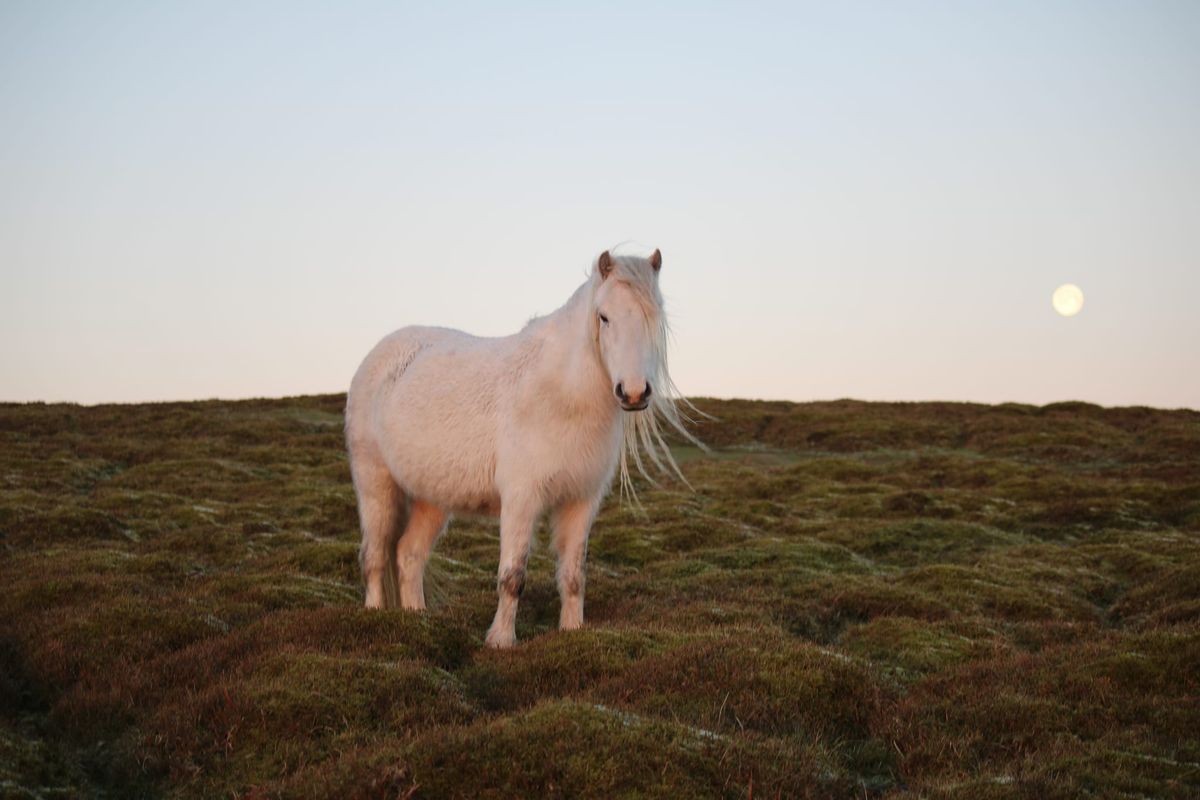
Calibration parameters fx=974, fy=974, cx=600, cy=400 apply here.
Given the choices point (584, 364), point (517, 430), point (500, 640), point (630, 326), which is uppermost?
point (630, 326)

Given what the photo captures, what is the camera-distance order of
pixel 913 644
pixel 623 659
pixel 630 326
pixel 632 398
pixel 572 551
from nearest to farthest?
pixel 632 398, pixel 630 326, pixel 623 659, pixel 572 551, pixel 913 644

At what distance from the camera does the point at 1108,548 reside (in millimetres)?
22422

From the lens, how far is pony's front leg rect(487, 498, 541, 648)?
10711 millimetres

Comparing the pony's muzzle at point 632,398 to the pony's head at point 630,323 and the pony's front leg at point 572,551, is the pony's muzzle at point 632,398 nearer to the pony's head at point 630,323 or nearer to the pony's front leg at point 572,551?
the pony's head at point 630,323

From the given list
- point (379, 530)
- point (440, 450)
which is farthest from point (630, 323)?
point (379, 530)

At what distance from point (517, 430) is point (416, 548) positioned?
2965 millimetres

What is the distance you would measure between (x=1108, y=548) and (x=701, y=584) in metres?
10.9

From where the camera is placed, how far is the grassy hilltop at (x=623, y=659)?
700cm

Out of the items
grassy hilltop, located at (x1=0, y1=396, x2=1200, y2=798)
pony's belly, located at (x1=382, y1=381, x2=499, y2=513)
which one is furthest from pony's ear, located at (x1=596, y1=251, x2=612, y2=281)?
grassy hilltop, located at (x1=0, y1=396, x2=1200, y2=798)

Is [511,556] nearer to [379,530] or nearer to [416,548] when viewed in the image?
[416,548]

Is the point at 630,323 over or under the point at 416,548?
over

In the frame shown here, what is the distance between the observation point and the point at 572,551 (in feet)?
37.1

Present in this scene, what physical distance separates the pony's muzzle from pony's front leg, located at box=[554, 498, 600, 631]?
2.28 m

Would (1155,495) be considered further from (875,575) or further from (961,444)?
(961,444)
